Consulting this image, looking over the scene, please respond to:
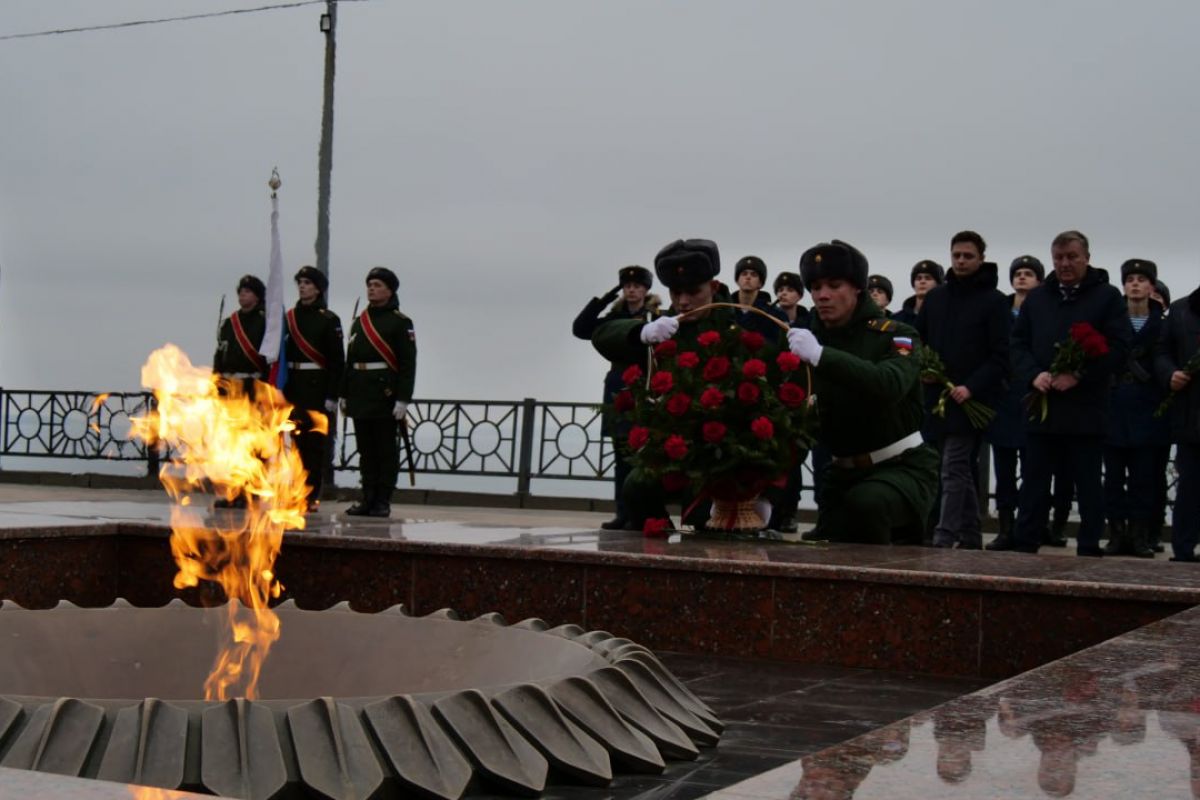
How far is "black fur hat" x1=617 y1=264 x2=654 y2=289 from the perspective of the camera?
10406mm

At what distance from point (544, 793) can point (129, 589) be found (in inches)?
167

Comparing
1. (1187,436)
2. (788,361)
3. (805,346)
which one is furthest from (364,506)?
(805,346)

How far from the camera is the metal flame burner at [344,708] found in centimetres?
320

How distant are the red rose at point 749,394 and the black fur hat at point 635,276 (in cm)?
343

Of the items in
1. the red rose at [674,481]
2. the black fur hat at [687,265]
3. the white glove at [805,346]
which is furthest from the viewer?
the black fur hat at [687,265]

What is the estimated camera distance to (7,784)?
2.22m

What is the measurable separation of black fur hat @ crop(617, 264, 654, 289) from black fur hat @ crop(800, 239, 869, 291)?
300 cm

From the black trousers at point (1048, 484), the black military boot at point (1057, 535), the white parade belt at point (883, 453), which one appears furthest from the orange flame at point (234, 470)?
the black military boot at point (1057, 535)

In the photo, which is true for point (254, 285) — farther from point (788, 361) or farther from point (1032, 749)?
point (1032, 749)

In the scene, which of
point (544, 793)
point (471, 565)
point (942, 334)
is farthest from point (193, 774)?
point (942, 334)

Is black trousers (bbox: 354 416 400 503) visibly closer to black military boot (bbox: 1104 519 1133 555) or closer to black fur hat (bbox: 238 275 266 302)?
black fur hat (bbox: 238 275 266 302)

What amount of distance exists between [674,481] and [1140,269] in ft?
17.7

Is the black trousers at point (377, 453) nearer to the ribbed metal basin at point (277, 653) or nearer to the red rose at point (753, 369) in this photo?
the red rose at point (753, 369)

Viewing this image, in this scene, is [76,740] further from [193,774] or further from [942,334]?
[942,334]
